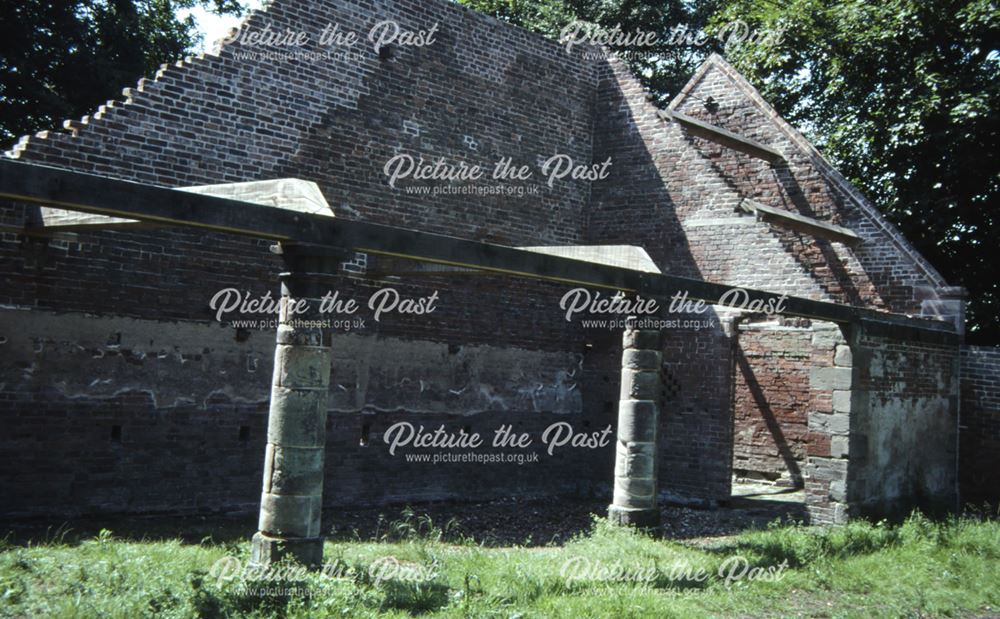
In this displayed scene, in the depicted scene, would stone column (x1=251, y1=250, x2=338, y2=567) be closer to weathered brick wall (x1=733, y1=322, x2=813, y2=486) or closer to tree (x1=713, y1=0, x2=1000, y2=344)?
weathered brick wall (x1=733, y1=322, x2=813, y2=486)

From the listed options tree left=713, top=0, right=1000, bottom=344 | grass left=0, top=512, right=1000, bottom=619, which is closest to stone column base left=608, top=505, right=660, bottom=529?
grass left=0, top=512, right=1000, bottom=619

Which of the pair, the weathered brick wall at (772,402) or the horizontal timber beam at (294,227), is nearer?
the horizontal timber beam at (294,227)

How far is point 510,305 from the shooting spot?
13961mm

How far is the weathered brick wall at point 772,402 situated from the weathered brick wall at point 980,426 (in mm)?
2443

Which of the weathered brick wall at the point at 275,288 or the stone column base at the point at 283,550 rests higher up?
the weathered brick wall at the point at 275,288

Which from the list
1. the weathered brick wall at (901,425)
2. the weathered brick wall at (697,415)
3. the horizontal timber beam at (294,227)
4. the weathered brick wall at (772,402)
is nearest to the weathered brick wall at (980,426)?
the weathered brick wall at (901,425)

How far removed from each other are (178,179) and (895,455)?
10.1m

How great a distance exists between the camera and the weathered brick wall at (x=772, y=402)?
12914 mm

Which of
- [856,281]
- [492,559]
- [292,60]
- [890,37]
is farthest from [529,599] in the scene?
[890,37]

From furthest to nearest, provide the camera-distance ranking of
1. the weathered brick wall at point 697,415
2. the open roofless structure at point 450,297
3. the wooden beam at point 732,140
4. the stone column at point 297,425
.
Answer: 1. the wooden beam at point 732,140
2. the weathered brick wall at point 697,415
3. the open roofless structure at point 450,297
4. the stone column at point 297,425

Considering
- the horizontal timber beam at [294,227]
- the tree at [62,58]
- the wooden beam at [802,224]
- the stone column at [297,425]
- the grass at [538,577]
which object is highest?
the tree at [62,58]

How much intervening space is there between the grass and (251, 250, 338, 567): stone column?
0.31m

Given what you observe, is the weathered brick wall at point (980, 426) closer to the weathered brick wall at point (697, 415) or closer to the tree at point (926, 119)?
the tree at point (926, 119)

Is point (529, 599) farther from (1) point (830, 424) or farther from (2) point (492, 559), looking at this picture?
(1) point (830, 424)
